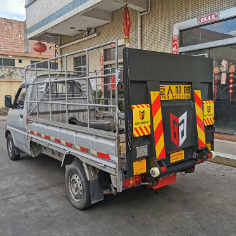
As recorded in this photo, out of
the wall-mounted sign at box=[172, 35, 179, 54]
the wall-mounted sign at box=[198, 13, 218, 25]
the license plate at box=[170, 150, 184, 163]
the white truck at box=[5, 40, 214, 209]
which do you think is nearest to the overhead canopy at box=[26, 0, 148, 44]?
the wall-mounted sign at box=[172, 35, 179, 54]

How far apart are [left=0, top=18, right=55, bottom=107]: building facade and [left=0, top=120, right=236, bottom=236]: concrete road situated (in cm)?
1791

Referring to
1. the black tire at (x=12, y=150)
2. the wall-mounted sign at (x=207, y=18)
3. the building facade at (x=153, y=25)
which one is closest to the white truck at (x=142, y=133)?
the building facade at (x=153, y=25)

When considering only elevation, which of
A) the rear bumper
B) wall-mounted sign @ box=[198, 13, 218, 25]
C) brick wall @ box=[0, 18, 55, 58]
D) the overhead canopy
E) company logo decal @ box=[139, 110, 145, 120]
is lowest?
the rear bumper

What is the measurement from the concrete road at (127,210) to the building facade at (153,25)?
2831mm

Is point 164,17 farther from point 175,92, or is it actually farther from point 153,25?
point 175,92

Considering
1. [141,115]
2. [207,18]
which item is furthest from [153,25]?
[141,115]

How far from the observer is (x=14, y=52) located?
23.2m

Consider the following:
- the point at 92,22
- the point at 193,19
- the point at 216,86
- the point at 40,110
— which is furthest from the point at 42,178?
the point at 92,22

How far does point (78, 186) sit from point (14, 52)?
76.8 ft

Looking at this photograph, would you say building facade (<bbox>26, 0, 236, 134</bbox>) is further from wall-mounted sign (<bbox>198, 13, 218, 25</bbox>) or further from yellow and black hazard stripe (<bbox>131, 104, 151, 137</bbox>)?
yellow and black hazard stripe (<bbox>131, 104, 151, 137</bbox>)

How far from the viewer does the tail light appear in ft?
9.55

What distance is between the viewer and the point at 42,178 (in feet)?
16.2

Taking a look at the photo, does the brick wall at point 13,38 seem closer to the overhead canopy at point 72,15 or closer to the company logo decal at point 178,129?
the overhead canopy at point 72,15

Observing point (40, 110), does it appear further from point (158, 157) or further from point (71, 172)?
point (158, 157)
